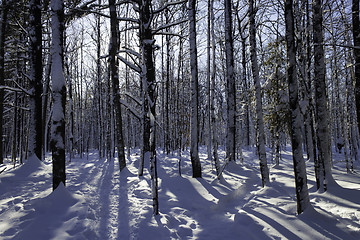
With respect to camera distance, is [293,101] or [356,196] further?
[356,196]

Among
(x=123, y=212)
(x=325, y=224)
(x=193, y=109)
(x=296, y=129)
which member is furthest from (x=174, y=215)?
(x=193, y=109)

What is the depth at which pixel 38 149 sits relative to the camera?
8.96 m

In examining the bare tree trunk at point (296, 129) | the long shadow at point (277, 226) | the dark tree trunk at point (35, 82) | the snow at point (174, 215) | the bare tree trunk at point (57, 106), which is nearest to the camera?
the long shadow at point (277, 226)

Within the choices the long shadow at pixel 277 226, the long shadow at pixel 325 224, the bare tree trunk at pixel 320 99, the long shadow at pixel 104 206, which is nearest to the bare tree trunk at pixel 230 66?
the bare tree trunk at pixel 320 99

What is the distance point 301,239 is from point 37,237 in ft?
13.4

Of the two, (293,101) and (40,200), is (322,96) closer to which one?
(293,101)

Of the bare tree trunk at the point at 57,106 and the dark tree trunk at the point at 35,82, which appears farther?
the dark tree trunk at the point at 35,82

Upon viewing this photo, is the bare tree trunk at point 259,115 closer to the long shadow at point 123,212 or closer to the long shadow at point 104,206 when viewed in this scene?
the long shadow at point 123,212

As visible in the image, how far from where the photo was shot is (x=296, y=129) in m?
4.21

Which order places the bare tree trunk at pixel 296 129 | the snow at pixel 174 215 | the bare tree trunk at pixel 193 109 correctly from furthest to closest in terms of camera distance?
1. the bare tree trunk at pixel 193 109
2. the bare tree trunk at pixel 296 129
3. the snow at pixel 174 215

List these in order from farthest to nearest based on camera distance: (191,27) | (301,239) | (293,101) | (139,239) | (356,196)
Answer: (191,27), (356,196), (293,101), (139,239), (301,239)

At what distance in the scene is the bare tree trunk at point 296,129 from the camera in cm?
414

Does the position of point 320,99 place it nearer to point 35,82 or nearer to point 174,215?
point 174,215

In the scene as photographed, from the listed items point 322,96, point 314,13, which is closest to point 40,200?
point 322,96
